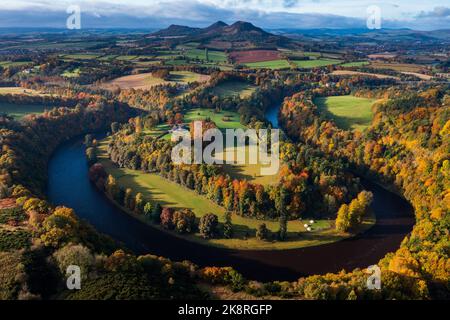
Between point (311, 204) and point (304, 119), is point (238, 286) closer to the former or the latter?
point (311, 204)

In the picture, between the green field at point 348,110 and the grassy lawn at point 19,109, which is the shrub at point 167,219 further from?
the grassy lawn at point 19,109

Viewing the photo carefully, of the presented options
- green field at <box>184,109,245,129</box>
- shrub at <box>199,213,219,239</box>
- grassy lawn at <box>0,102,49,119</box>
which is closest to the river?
shrub at <box>199,213,219,239</box>

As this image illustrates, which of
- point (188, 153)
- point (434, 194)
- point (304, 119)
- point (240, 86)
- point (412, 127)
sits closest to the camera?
point (434, 194)

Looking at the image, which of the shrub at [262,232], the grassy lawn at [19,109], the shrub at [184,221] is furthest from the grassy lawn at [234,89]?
the shrub at [262,232]

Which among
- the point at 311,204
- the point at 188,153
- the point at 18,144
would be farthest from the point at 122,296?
the point at 18,144

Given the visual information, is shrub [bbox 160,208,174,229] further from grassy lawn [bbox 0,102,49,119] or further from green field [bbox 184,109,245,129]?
grassy lawn [bbox 0,102,49,119]

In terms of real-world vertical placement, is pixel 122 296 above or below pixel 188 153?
below
